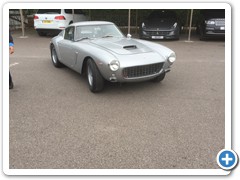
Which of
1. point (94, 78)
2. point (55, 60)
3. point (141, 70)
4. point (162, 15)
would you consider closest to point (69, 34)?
point (55, 60)

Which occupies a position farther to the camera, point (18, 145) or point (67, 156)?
point (18, 145)

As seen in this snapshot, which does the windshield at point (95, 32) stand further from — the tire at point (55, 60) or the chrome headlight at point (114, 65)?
the chrome headlight at point (114, 65)

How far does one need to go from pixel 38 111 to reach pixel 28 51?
19.1ft

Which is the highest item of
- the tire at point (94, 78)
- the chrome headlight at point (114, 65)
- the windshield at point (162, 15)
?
the windshield at point (162, 15)

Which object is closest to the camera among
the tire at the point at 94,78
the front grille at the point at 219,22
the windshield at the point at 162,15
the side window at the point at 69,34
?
the tire at the point at 94,78

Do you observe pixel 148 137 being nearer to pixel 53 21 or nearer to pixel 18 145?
pixel 18 145

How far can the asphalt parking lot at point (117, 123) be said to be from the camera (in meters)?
2.59

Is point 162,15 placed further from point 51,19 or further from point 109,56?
point 109,56

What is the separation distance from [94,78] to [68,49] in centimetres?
143

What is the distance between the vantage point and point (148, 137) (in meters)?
2.98

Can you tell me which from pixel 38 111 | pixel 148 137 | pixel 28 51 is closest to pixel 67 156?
pixel 148 137
